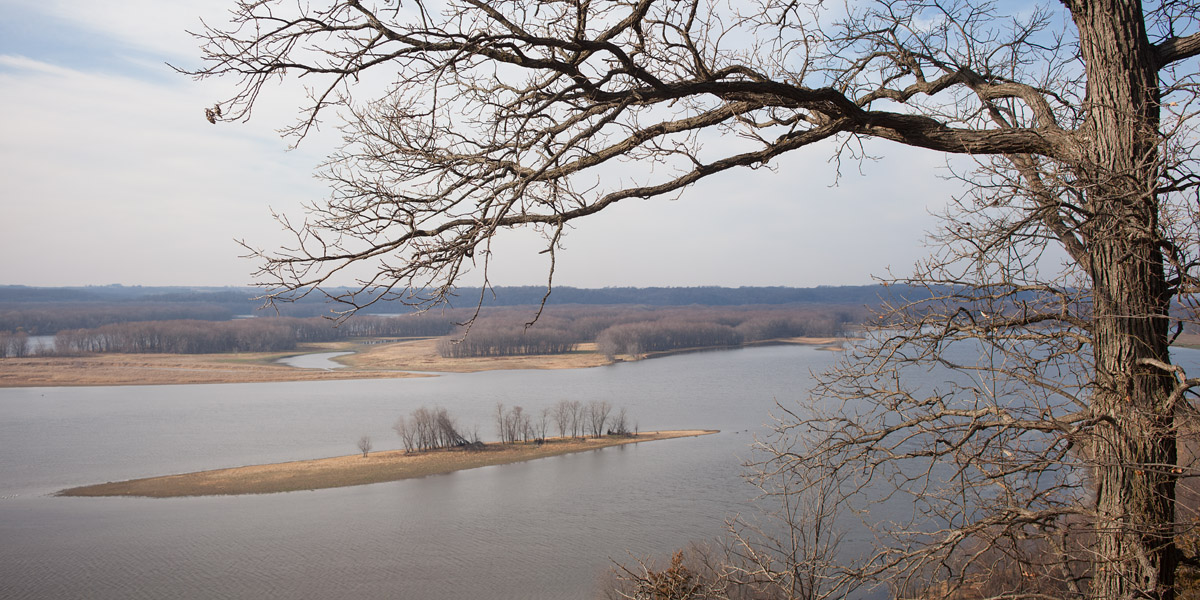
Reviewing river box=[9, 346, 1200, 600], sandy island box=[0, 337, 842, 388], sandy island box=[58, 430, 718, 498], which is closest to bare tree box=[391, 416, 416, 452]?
river box=[9, 346, 1200, 600]

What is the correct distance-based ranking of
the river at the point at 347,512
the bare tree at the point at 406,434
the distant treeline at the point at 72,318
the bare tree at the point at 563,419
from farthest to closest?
the distant treeline at the point at 72,318, the bare tree at the point at 563,419, the bare tree at the point at 406,434, the river at the point at 347,512

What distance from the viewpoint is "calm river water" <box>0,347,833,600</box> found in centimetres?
1451

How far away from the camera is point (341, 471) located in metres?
21.5

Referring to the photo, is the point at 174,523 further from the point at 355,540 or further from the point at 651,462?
the point at 651,462

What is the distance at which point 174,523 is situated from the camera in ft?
59.0

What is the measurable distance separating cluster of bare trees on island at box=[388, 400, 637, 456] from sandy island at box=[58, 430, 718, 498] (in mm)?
577

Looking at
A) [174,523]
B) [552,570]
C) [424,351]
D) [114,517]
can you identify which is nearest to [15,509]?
[114,517]

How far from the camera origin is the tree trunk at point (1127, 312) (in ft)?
7.47

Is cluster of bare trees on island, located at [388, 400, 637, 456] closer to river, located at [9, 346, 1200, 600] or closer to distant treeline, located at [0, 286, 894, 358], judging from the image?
river, located at [9, 346, 1200, 600]

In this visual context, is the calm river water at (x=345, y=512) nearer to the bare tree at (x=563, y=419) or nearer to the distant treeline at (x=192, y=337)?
the bare tree at (x=563, y=419)

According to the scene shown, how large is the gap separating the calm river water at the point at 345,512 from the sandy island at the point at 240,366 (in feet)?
41.7

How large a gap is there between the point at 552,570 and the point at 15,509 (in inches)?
565

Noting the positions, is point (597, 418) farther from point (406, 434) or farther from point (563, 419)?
point (406, 434)

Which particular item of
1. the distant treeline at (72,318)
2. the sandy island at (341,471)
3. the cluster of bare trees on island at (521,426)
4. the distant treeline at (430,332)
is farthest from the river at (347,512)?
the distant treeline at (72,318)
